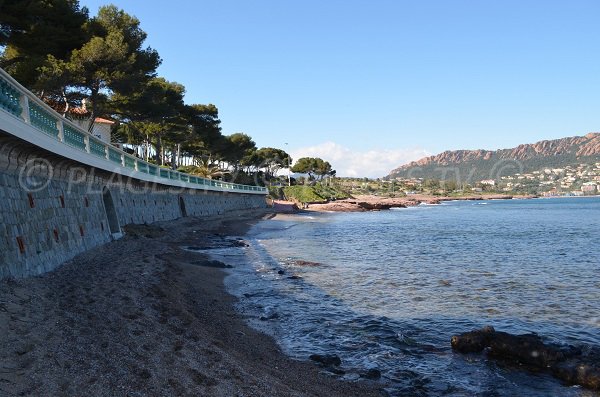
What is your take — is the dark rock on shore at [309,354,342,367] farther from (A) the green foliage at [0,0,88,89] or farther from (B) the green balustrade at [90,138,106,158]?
(A) the green foliage at [0,0,88,89]

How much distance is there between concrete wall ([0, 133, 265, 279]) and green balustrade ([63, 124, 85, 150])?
73 centimetres

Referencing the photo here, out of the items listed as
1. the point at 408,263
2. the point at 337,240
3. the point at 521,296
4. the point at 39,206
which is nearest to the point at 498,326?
the point at 521,296

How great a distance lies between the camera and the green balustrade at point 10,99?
985 cm

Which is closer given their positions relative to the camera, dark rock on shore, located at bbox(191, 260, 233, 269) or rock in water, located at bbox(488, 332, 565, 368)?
rock in water, located at bbox(488, 332, 565, 368)

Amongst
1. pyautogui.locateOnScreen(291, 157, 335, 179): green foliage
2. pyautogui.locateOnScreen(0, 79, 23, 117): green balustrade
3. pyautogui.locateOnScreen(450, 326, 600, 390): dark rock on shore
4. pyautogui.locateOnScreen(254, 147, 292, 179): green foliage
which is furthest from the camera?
pyautogui.locateOnScreen(291, 157, 335, 179): green foliage

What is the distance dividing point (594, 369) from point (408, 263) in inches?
577

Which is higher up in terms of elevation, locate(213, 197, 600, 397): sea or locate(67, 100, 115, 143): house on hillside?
locate(67, 100, 115, 143): house on hillside

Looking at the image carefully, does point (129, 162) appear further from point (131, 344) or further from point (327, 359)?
point (327, 359)

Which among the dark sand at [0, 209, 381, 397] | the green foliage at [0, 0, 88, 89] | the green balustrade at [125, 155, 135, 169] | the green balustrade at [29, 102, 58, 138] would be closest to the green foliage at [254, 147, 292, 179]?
the green foliage at [0, 0, 88, 89]

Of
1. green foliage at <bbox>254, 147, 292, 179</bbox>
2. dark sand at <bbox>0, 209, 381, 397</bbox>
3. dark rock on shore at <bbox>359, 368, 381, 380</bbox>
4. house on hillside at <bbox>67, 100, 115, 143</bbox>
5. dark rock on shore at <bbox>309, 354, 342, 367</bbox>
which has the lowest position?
dark rock on shore at <bbox>359, 368, 381, 380</bbox>

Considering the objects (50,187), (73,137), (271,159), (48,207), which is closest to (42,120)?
(50,187)

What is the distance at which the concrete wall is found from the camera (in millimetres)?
9969

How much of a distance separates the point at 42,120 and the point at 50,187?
2063mm

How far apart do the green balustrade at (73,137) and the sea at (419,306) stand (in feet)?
24.5
